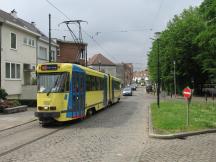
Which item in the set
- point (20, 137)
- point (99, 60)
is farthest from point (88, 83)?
point (99, 60)

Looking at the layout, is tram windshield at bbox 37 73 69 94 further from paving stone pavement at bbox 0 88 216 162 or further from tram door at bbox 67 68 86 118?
paving stone pavement at bbox 0 88 216 162

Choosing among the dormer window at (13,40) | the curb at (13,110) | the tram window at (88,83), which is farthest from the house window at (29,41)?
the tram window at (88,83)

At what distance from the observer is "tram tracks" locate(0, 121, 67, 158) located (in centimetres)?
1327

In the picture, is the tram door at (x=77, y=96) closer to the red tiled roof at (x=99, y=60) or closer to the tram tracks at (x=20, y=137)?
the tram tracks at (x=20, y=137)

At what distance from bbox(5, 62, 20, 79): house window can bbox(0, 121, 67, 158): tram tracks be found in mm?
16157

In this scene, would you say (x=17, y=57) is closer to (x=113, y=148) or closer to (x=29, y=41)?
(x=29, y=41)

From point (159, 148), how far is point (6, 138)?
613cm

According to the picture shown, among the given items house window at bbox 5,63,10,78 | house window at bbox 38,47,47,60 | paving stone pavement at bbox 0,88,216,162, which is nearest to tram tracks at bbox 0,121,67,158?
paving stone pavement at bbox 0,88,216,162

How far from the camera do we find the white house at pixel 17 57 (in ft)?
114

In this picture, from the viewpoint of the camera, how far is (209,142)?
44.5ft

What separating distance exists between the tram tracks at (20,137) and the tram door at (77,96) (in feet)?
5.83

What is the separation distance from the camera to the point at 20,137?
16.0 metres

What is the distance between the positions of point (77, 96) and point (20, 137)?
566cm

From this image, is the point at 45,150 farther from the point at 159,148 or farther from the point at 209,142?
the point at 209,142
